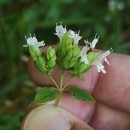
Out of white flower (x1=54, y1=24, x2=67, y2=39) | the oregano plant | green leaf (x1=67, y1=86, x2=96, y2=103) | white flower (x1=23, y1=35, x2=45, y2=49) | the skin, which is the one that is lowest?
the skin

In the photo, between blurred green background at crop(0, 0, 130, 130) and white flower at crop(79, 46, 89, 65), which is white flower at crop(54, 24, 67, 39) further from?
blurred green background at crop(0, 0, 130, 130)

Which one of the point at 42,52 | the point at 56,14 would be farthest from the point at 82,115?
the point at 56,14

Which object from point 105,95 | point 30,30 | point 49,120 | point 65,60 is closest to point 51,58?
point 65,60

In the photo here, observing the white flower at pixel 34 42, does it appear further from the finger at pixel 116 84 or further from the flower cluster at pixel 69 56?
the finger at pixel 116 84

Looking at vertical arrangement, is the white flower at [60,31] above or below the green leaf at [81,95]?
above

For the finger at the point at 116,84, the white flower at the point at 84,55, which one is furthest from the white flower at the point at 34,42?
the finger at the point at 116,84

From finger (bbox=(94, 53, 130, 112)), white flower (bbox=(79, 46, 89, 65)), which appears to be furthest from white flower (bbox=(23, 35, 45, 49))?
finger (bbox=(94, 53, 130, 112))
